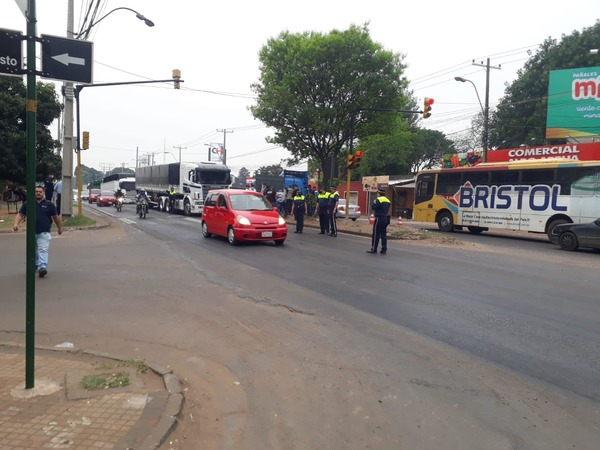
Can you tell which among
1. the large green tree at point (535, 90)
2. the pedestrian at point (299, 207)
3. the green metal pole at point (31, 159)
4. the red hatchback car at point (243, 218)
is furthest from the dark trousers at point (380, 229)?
the large green tree at point (535, 90)

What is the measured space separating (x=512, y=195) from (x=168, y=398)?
19.3 m

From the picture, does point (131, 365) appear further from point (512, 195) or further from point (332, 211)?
point (512, 195)

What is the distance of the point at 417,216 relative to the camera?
2512 cm

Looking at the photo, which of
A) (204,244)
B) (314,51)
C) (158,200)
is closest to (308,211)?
(314,51)

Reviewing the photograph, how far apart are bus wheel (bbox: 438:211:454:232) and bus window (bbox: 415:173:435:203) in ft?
3.56

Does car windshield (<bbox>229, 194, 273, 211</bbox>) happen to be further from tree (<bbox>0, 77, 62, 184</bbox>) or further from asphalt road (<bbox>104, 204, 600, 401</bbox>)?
tree (<bbox>0, 77, 62, 184</bbox>)

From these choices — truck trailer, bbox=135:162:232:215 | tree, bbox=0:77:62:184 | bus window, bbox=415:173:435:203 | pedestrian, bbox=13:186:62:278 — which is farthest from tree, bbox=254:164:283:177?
pedestrian, bbox=13:186:62:278

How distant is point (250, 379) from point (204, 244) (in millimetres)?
10486

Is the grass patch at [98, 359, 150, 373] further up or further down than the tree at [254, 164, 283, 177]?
further down

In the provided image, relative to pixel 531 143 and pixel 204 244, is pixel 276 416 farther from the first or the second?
pixel 531 143

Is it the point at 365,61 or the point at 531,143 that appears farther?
the point at 531,143

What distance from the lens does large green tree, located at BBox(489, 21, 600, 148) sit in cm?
3931

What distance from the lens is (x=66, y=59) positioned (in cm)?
437

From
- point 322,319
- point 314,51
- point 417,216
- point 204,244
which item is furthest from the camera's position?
point 417,216
